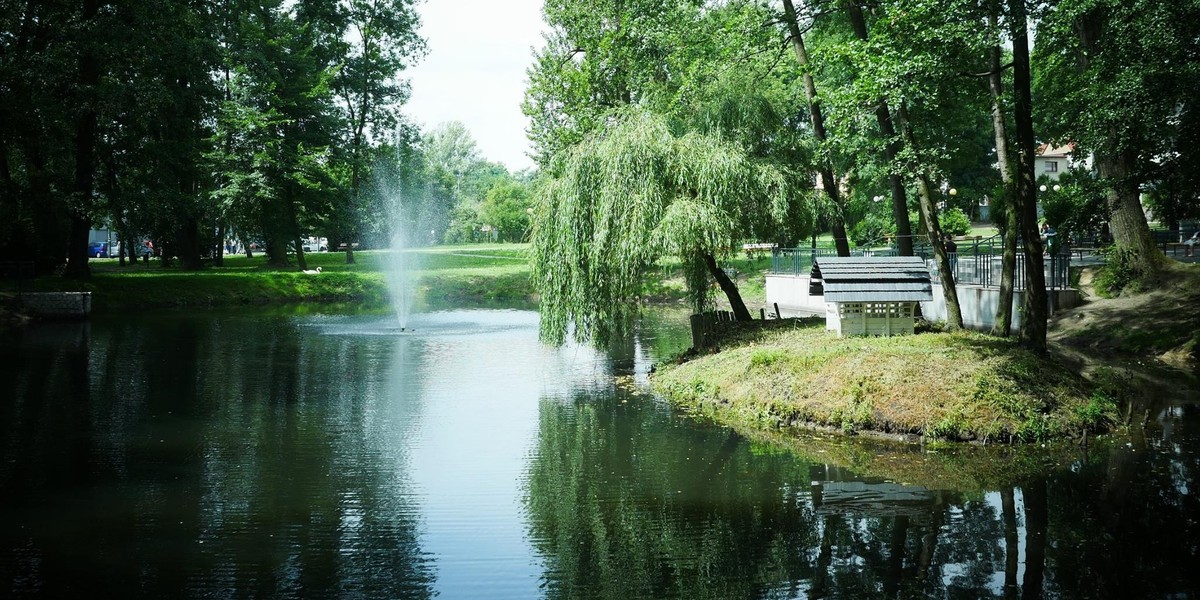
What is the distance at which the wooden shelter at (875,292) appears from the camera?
57.6ft

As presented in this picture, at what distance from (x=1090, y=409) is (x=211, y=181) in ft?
141

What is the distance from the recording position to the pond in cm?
807

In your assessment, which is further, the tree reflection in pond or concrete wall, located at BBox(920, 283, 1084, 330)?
concrete wall, located at BBox(920, 283, 1084, 330)

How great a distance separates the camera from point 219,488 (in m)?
11.0

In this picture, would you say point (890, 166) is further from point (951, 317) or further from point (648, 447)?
point (648, 447)

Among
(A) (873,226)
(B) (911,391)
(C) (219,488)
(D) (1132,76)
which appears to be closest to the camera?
(C) (219,488)

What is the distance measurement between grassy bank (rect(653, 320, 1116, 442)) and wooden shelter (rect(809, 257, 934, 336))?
2.99 ft

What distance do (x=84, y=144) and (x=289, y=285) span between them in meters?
10.8

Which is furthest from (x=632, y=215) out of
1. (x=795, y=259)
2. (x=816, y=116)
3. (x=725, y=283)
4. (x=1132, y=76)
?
(x=795, y=259)

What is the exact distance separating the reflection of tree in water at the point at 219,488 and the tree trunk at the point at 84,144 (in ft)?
55.0

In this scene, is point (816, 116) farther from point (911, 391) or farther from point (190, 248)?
point (190, 248)

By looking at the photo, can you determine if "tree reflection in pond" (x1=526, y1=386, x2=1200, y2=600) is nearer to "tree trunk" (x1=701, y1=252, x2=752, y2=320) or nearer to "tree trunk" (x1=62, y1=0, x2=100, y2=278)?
"tree trunk" (x1=701, y1=252, x2=752, y2=320)

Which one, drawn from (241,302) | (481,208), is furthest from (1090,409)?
(481,208)

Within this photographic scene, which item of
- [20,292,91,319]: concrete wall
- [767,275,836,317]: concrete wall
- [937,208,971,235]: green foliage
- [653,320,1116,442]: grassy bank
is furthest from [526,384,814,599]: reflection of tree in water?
[937,208,971,235]: green foliage
